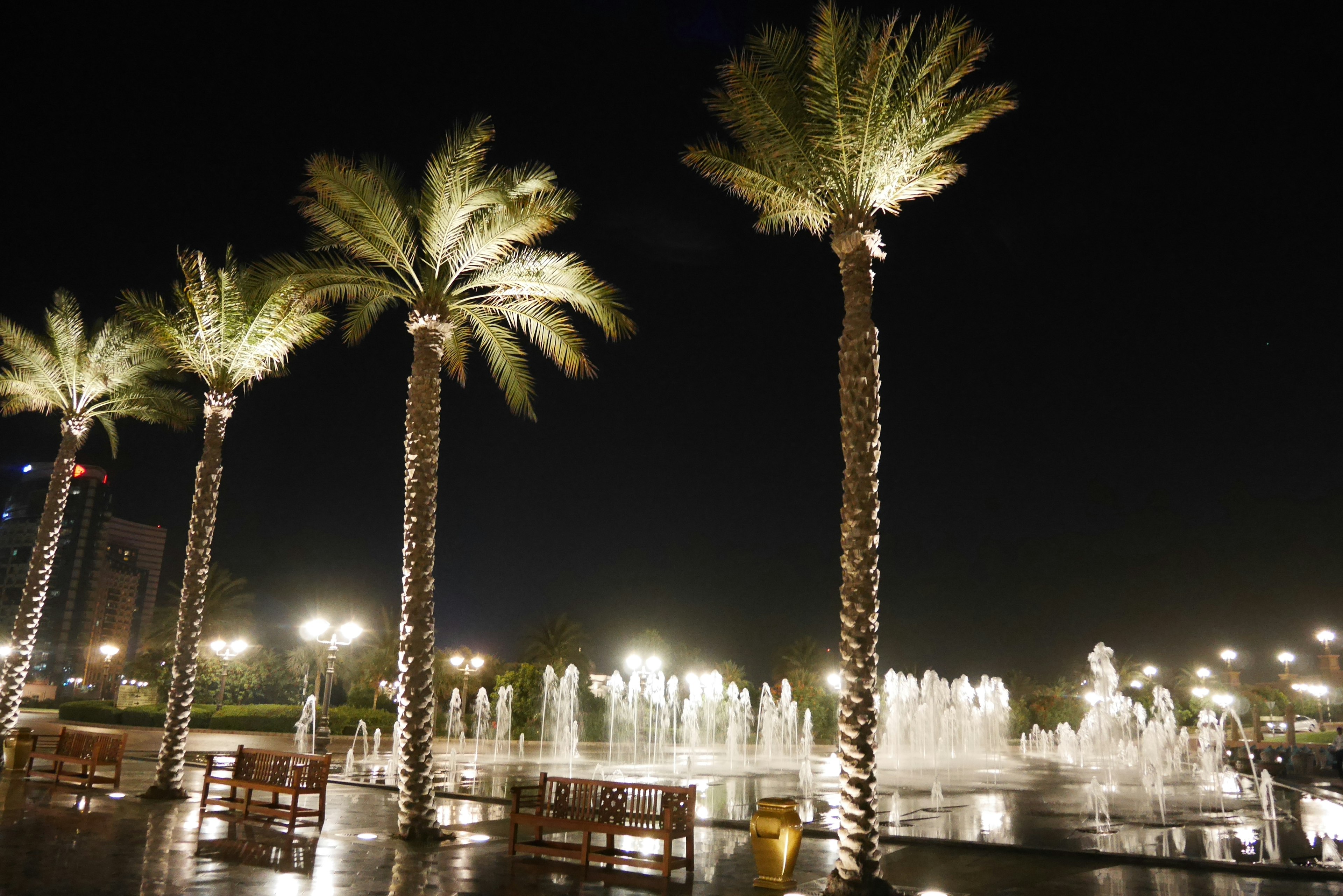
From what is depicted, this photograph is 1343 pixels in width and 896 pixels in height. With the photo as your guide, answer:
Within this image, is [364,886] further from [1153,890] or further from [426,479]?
[1153,890]

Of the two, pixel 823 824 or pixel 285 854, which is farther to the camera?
pixel 823 824

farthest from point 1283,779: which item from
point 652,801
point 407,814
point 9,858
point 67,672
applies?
point 67,672

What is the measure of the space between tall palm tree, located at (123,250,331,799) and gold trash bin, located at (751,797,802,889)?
10.8m

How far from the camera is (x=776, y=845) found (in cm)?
884

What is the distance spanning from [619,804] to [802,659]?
4740cm

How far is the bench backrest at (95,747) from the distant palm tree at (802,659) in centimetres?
4060

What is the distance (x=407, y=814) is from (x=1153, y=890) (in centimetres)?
842

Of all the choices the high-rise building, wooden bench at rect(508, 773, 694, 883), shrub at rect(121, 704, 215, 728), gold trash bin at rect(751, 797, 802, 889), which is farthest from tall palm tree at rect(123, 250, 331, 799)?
the high-rise building

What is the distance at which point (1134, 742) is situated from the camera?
3619 cm

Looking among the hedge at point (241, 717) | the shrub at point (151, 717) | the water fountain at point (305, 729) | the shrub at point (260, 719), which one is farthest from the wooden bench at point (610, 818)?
the shrub at point (151, 717)

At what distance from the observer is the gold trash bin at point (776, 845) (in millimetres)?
8828

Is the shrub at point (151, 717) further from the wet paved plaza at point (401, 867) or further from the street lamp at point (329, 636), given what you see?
the wet paved plaza at point (401, 867)

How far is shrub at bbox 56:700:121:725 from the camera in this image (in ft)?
121

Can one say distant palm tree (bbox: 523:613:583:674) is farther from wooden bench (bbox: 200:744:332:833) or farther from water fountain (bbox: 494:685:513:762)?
wooden bench (bbox: 200:744:332:833)
